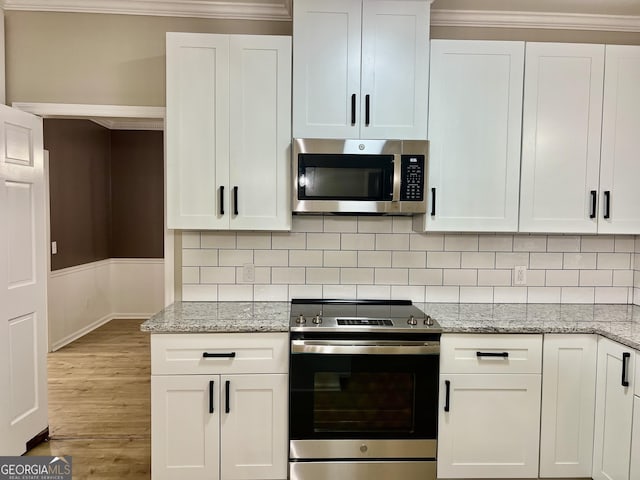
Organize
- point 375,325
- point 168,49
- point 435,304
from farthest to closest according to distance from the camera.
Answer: point 435,304, point 168,49, point 375,325

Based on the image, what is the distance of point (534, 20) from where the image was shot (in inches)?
107

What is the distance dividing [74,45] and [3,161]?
0.84 m

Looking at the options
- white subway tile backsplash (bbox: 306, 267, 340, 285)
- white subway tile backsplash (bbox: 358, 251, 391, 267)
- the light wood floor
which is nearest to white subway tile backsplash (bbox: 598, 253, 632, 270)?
white subway tile backsplash (bbox: 358, 251, 391, 267)

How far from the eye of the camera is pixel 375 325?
215 centimetres

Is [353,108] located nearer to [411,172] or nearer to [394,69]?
[394,69]

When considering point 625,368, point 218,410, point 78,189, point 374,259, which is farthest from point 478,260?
point 78,189

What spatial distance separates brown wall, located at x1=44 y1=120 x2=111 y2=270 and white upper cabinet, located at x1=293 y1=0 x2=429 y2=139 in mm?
3248

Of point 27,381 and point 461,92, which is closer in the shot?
point 461,92

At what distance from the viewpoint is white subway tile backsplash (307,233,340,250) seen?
107 inches

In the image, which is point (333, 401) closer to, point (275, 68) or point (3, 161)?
point (275, 68)

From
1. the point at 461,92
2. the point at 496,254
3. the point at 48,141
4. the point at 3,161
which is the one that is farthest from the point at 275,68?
the point at 48,141

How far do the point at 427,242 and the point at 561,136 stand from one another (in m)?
0.93

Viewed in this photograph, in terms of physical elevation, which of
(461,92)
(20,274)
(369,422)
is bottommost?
(369,422)

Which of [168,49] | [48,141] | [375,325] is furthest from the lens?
[48,141]
